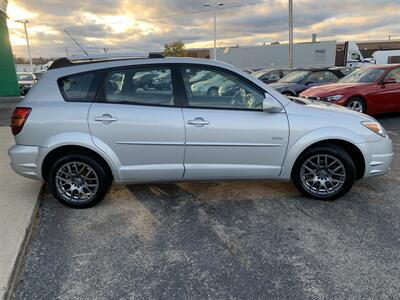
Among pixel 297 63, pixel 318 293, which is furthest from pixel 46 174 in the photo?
pixel 297 63

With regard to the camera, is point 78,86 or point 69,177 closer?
point 78,86

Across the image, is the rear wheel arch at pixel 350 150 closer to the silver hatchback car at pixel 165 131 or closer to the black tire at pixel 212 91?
the silver hatchback car at pixel 165 131

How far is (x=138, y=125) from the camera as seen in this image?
3.41 m

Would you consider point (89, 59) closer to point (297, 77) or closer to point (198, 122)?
point (198, 122)

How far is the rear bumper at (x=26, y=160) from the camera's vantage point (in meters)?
3.49

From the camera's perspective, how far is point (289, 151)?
141 inches

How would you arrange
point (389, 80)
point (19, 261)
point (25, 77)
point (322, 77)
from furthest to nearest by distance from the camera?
point (25, 77) → point (322, 77) → point (389, 80) → point (19, 261)

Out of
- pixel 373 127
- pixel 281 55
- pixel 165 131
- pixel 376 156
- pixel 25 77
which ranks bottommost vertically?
pixel 376 156

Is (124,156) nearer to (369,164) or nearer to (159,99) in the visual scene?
(159,99)

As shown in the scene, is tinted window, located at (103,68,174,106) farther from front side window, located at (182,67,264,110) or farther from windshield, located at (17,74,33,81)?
windshield, located at (17,74,33,81)

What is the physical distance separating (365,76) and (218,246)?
25.0 ft

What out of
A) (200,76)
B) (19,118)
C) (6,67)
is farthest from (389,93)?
(6,67)

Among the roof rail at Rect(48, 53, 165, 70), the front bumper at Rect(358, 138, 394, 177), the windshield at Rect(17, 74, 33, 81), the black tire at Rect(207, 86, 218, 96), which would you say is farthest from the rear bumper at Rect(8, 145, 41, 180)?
the windshield at Rect(17, 74, 33, 81)

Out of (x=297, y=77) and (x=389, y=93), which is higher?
(x=297, y=77)
